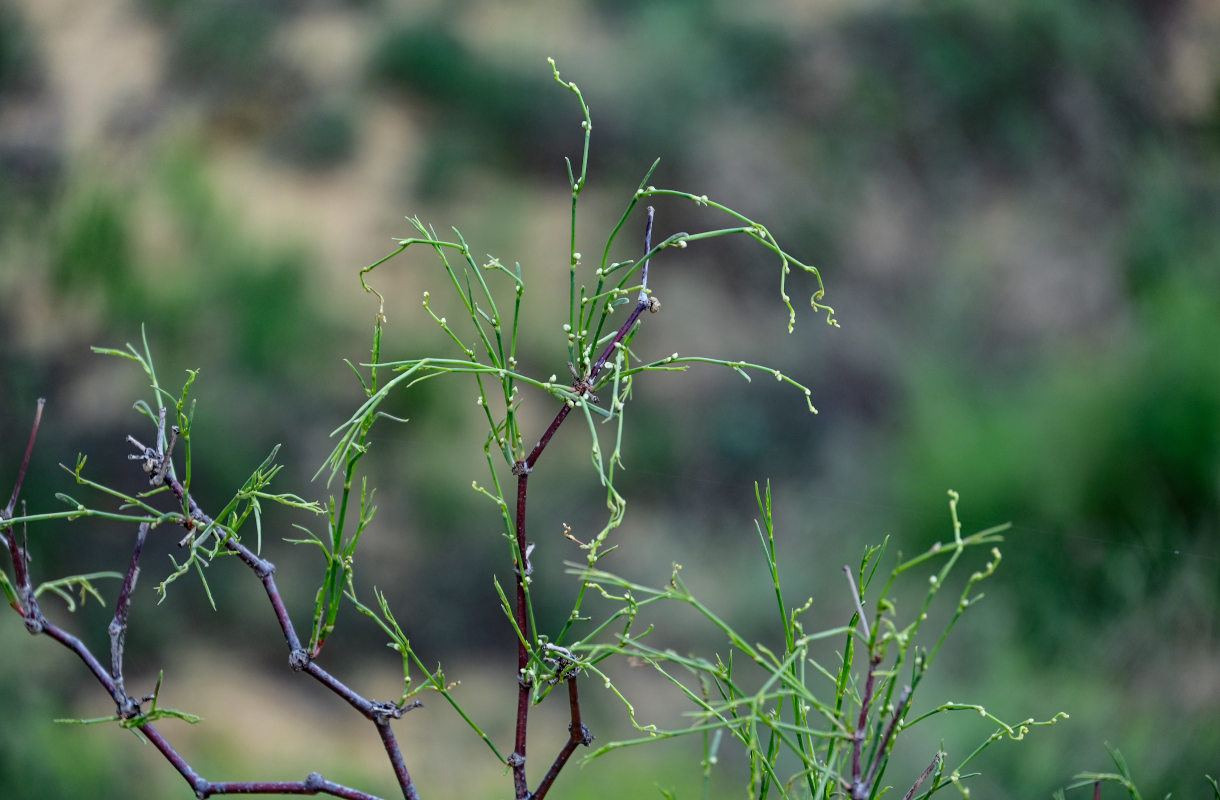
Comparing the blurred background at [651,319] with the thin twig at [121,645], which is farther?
the blurred background at [651,319]

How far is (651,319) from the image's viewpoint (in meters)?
1.28

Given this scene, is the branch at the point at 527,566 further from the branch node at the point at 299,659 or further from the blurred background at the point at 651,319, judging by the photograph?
the blurred background at the point at 651,319

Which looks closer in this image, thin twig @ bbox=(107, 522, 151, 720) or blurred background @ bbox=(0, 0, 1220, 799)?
thin twig @ bbox=(107, 522, 151, 720)

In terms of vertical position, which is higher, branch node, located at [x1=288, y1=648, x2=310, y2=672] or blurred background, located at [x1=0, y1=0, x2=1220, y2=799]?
branch node, located at [x1=288, y1=648, x2=310, y2=672]

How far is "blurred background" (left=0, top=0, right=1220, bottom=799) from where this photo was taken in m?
0.95

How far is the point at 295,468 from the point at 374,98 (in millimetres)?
543

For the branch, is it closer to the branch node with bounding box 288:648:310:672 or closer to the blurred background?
the branch node with bounding box 288:648:310:672

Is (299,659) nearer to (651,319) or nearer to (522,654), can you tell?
(522,654)

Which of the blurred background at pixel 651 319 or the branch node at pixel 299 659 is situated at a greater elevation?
the branch node at pixel 299 659

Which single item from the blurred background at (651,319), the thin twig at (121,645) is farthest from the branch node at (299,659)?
the blurred background at (651,319)

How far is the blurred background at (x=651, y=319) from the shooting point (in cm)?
95

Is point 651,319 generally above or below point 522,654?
below

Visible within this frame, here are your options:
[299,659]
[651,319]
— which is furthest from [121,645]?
[651,319]

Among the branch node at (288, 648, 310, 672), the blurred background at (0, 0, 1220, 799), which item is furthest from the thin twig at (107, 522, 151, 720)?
the blurred background at (0, 0, 1220, 799)
